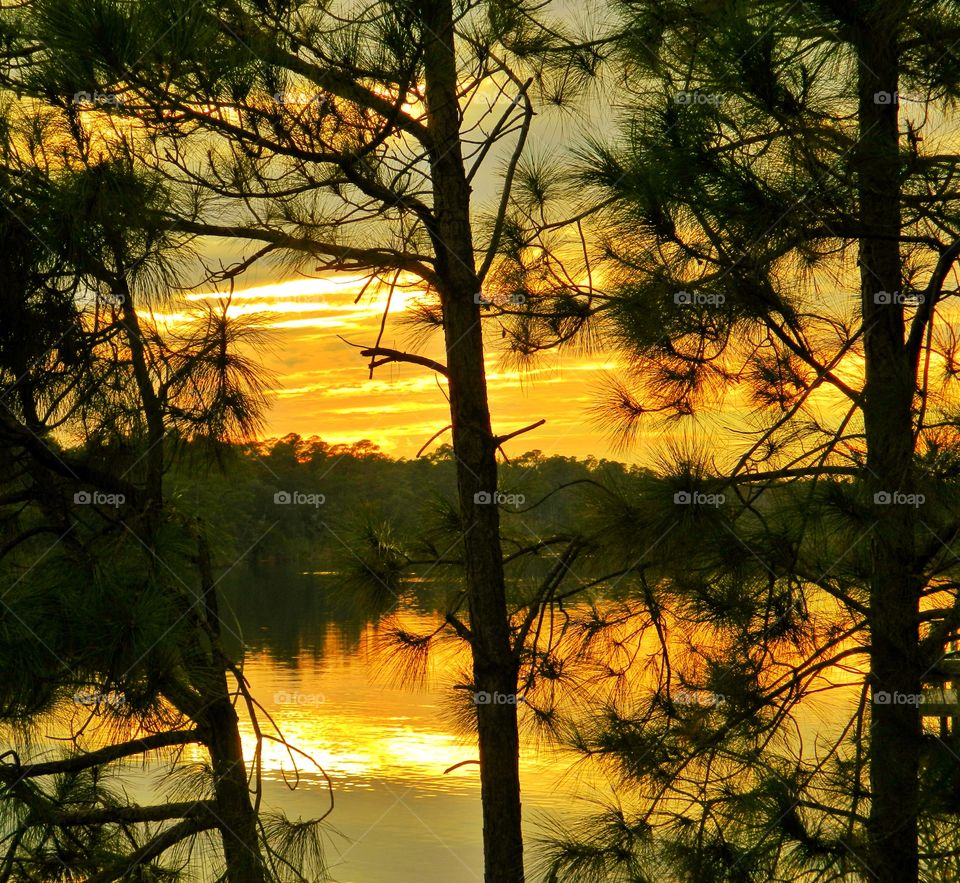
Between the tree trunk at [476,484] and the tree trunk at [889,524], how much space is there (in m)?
0.98

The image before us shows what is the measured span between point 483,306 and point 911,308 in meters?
1.33

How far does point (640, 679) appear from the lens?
3.24 metres

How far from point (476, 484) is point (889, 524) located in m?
1.14

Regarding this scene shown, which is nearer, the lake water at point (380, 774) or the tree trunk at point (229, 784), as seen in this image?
the tree trunk at point (229, 784)

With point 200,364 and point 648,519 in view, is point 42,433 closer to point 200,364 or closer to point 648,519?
point 200,364

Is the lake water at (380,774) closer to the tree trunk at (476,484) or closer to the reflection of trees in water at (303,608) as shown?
the reflection of trees in water at (303,608)

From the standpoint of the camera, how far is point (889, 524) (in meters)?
2.30

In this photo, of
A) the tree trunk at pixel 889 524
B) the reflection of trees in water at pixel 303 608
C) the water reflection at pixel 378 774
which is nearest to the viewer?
the tree trunk at pixel 889 524

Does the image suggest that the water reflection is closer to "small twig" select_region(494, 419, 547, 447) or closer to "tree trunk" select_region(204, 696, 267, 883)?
"tree trunk" select_region(204, 696, 267, 883)

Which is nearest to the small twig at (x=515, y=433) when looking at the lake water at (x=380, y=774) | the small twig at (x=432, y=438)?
the small twig at (x=432, y=438)

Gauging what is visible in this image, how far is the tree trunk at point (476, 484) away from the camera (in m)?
3.03

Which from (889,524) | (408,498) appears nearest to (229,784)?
(889,524)

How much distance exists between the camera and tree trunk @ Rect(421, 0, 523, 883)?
303 centimetres

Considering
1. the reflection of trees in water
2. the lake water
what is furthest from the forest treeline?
the lake water
